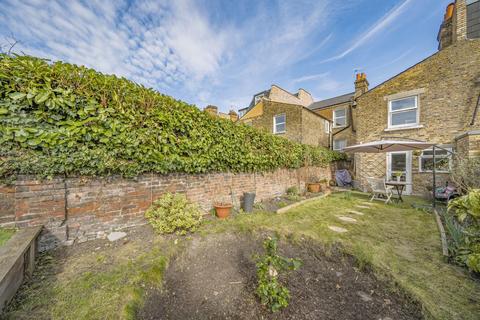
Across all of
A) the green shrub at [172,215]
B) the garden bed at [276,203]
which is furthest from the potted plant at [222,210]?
the garden bed at [276,203]

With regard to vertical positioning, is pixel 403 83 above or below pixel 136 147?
above

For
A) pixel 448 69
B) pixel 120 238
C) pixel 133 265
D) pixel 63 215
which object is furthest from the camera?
pixel 448 69

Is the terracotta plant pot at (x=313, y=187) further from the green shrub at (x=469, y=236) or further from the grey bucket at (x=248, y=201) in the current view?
the green shrub at (x=469, y=236)

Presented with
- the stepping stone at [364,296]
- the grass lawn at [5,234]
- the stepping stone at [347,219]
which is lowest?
the stepping stone at [364,296]

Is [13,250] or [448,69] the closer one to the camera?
[13,250]

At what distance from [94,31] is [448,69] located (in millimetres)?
14545

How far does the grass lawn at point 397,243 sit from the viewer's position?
2.19 metres

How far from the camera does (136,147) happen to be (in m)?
3.69

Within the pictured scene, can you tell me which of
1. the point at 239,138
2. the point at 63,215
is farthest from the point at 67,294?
the point at 239,138

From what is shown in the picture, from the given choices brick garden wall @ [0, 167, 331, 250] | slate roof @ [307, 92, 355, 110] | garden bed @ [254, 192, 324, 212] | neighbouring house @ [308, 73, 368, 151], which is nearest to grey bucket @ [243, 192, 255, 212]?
garden bed @ [254, 192, 324, 212]

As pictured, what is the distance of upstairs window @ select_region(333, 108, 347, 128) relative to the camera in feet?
54.5

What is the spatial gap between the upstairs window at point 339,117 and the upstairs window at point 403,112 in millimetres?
6674

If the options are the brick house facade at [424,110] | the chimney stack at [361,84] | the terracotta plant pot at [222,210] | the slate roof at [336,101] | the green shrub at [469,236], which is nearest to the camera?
the green shrub at [469,236]

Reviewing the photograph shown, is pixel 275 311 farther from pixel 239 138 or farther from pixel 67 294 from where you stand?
pixel 239 138
